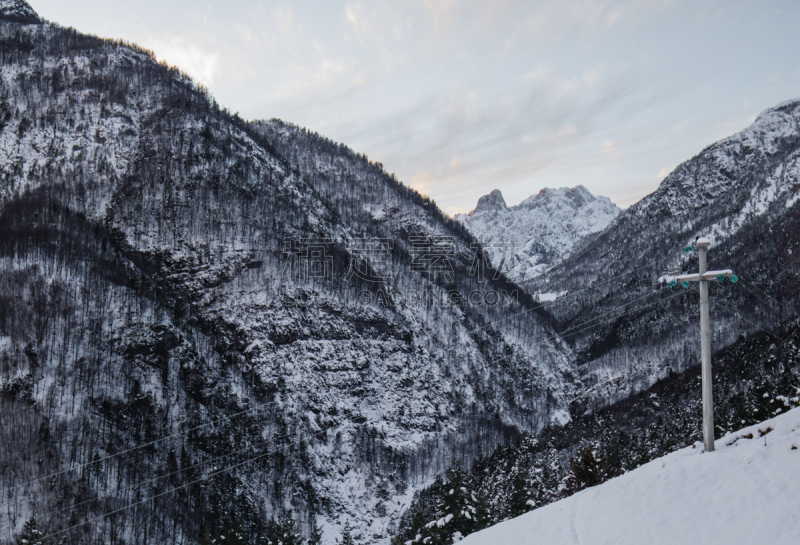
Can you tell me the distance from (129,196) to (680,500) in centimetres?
16907

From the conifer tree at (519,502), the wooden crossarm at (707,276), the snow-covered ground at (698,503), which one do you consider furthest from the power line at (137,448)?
the wooden crossarm at (707,276)

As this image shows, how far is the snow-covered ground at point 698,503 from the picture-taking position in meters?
12.4

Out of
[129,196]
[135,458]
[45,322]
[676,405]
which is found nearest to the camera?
[135,458]

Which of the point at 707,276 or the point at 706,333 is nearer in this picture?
the point at 707,276

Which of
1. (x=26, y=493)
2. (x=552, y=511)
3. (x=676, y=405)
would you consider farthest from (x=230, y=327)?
(x=552, y=511)

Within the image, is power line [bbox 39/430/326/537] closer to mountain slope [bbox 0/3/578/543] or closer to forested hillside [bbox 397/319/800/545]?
mountain slope [bbox 0/3/578/543]

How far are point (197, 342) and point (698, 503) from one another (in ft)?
439

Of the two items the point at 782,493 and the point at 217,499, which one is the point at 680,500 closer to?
the point at 782,493

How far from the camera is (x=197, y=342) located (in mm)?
133250

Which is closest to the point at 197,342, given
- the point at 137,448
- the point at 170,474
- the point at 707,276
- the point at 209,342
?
the point at 209,342

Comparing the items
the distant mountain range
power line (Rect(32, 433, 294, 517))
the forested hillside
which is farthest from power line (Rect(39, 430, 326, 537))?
the forested hillside

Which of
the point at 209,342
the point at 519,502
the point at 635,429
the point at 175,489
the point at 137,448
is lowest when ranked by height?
the point at 635,429

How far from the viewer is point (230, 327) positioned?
13712 centimetres

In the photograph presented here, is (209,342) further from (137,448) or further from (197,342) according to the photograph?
(137,448)
